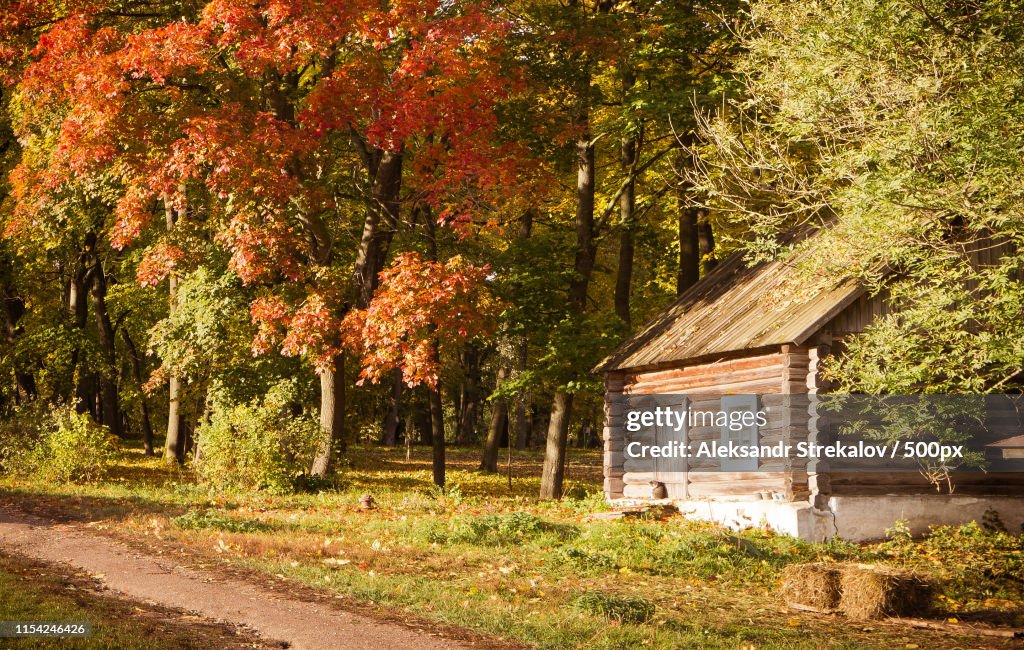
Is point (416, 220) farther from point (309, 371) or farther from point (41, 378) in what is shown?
point (41, 378)

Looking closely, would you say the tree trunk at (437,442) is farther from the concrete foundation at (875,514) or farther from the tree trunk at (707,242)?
the concrete foundation at (875,514)

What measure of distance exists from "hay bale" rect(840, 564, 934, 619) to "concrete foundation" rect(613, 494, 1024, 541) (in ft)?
16.0

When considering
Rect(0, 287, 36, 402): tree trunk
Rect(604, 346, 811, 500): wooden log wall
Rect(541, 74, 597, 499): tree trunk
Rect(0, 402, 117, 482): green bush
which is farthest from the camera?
Rect(0, 287, 36, 402): tree trunk

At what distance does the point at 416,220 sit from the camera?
95.3 ft

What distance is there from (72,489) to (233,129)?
350 inches

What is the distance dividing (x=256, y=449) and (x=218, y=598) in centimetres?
1159

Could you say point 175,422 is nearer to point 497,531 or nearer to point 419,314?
point 419,314

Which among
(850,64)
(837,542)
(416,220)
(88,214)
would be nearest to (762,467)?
(837,542)

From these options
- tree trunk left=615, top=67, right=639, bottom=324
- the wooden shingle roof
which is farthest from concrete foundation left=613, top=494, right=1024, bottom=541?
tree trunk left=615, top=67, right=639, bottom=324

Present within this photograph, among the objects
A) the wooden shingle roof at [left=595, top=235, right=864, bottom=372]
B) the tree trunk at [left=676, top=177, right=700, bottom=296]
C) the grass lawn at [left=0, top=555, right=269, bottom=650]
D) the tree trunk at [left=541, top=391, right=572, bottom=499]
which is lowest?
the grass lawn at [left=0, top=555, right=269, bottom=650]

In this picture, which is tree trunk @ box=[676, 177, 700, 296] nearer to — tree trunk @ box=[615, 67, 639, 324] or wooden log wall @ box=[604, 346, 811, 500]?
tree trunk @ box=[615, 67, 639, 324]

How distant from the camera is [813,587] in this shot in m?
11.7

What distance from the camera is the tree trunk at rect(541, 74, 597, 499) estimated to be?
2450 cm

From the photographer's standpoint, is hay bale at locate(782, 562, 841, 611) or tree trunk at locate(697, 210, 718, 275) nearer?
hay bale at locate(782, 562, 841, 611)
